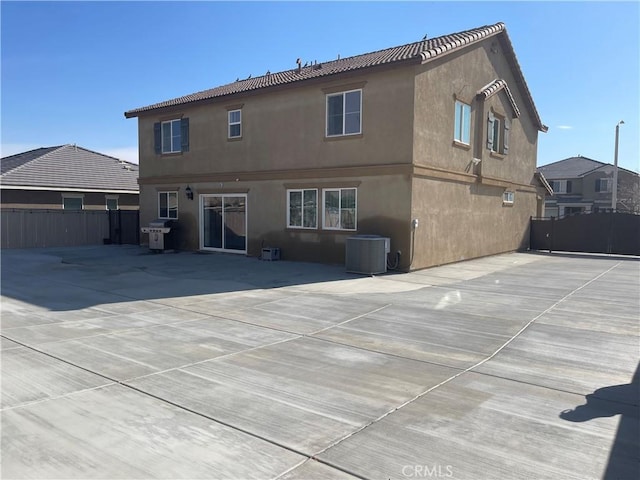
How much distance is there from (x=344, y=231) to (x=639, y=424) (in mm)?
10828

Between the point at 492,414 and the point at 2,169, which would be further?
the point at 2,169

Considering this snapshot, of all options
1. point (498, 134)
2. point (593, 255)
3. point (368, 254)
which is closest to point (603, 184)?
point (593, 255)

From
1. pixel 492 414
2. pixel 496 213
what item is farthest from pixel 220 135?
pixel 492 414

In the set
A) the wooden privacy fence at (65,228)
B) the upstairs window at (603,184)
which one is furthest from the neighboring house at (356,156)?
the upstairs window at (603,184)

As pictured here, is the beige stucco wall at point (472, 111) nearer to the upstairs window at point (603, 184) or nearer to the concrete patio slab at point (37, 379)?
the concrete patio slab at point (37, 379)

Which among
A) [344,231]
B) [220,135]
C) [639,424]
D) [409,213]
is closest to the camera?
[639,424]

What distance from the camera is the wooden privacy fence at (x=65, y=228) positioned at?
2130cm

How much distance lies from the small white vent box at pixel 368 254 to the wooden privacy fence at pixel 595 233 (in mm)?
13436

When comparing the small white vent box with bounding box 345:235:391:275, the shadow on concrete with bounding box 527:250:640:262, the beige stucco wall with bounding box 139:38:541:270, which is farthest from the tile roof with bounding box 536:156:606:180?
the small white vent box with bounding box 345:235:391:275

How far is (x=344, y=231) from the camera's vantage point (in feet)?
47.9

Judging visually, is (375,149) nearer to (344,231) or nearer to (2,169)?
(344,231)

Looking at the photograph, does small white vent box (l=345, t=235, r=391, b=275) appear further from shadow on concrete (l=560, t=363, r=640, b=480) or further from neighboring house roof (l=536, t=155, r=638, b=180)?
neighboring house roof (l=536, t=155, r=638, b=180)

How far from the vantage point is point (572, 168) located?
55.3 metres

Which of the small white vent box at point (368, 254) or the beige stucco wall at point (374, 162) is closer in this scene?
the small white vent box at point (368, 254)
